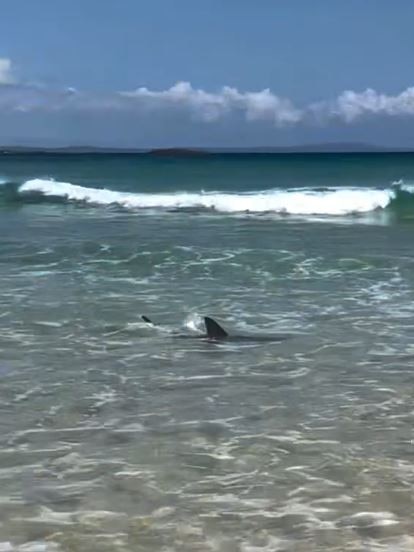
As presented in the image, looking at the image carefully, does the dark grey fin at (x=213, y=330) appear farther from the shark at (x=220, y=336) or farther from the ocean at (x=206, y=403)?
the ocean at (x=206, y=403)

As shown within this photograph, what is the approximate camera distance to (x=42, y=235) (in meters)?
20.5

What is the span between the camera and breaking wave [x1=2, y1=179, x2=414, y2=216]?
102 feet

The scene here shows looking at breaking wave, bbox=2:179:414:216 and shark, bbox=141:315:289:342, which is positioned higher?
breaking wave, bbox=2:179:414:216

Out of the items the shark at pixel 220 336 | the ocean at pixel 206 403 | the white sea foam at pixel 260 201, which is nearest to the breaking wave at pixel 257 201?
the white sea foam at pixel 260 201

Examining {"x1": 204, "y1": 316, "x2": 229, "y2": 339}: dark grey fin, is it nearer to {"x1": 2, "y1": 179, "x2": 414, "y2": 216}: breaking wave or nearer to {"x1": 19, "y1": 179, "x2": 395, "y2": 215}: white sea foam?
{"x1": 2, "y1": 179, "x2": 414, "y2": 216}: breaking wave

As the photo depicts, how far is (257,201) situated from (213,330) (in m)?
23.8

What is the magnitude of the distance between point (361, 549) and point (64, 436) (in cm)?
239

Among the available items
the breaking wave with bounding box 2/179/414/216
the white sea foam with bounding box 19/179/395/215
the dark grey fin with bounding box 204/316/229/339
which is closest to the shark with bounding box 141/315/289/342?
the dark grey fin with bounding box 204/316/229/339

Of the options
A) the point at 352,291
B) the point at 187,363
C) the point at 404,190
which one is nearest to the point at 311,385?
the point at 187,363

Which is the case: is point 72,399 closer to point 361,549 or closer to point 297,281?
point 361,549

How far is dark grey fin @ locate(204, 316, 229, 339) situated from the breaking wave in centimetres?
2077

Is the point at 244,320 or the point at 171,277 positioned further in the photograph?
the point at 171,277

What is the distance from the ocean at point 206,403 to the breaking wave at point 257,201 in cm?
1479

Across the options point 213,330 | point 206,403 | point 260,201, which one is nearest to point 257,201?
point 260,201
